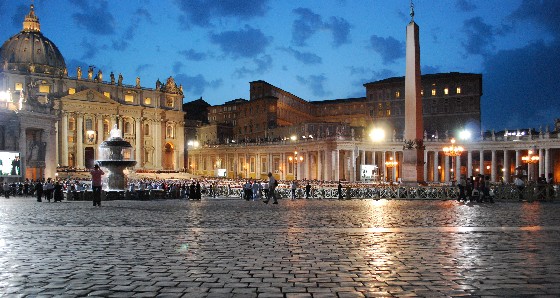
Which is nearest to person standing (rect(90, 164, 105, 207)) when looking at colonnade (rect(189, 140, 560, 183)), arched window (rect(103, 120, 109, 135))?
colonnade (rect(189, 140, 560, 183))

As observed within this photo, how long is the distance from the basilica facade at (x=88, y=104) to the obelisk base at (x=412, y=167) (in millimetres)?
60389

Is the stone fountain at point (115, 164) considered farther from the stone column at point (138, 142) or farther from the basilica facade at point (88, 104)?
the stone column at point (138, 142)

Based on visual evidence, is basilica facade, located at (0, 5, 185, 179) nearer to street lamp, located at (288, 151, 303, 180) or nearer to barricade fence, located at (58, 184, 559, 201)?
street lamp, located at (288, 151, 303, 180)

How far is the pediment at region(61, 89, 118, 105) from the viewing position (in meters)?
97.5

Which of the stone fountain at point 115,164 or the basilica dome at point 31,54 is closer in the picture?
the stone fountain at point 115,164

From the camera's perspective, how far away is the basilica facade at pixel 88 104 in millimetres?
96500

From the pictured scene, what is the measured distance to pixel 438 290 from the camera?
262 inches

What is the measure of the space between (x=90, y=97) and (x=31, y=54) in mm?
17641

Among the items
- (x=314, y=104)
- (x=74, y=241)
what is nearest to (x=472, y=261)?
(x=74, y=241)

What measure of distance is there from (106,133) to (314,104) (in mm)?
44036

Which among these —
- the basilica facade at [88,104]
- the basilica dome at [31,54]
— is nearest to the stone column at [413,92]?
the basilica facade at [88,104]

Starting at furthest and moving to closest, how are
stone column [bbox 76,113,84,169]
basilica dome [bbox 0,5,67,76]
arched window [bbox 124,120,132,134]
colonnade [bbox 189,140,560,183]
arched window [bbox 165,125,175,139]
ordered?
1. arched window [bbox 165,125,175,139]
2. arched window [bbox 124,120,132,134]
3. basilica dome [bbox 0,5,67,76]
4. stone column [bbox 76,113,84,169]
5. colonnade [bbox 189,140,560,183]

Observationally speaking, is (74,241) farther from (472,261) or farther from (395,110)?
(395,110)

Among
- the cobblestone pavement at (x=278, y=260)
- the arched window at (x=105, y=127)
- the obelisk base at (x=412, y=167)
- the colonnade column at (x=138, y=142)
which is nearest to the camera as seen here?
the cobblestone pavement at (x=278, y=260)
